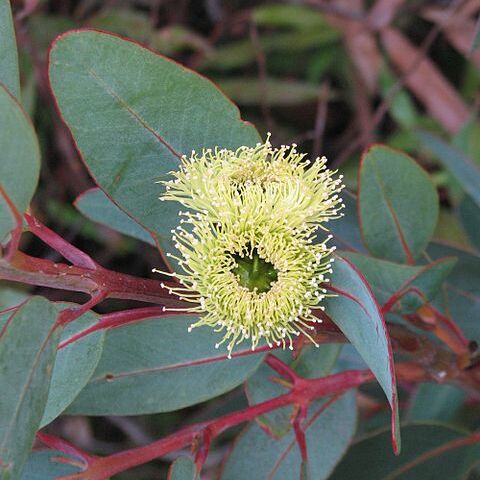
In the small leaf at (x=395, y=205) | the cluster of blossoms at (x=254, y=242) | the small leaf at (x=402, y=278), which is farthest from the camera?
the small leaf at (x=395, y=205)

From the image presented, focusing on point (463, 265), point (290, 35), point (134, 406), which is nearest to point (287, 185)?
point (134, 406)

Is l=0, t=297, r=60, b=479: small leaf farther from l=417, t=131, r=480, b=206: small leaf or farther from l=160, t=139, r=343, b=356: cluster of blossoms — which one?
l=417, t=131, r=480, b=206: small leaf

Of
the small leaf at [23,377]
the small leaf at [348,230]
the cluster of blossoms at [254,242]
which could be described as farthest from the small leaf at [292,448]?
the small leaf at [23,377]

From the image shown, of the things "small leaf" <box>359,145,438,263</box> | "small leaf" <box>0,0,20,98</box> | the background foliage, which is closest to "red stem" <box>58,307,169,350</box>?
the background foliage

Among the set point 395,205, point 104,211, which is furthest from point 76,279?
point 395,205

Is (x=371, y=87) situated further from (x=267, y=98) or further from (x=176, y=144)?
(x=176, y=144)

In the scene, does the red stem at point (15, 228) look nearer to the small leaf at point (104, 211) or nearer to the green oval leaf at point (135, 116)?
the green oval leaf at point (135, 116)
